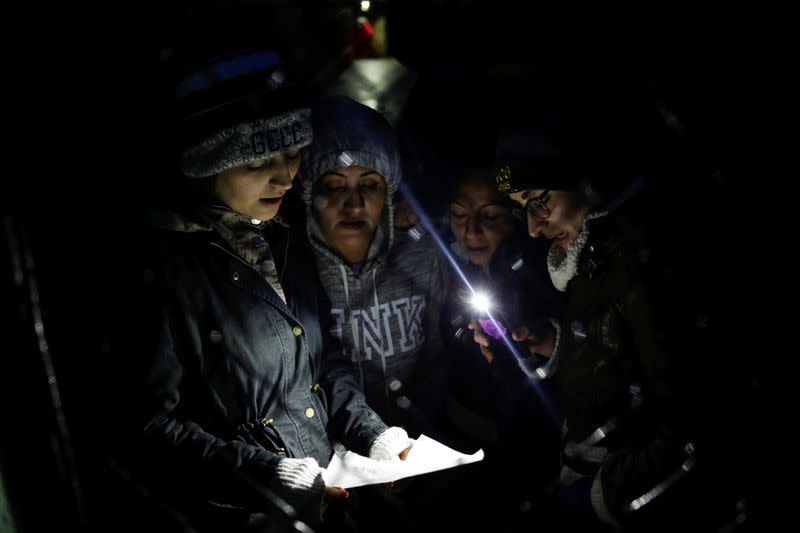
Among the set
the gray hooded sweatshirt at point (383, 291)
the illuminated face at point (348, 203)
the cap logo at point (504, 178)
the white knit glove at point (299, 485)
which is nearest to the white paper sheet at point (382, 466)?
the white knit glove at point (299, 485)

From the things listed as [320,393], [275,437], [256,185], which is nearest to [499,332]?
[320,393]

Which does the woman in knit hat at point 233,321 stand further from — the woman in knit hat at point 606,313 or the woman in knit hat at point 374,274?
the woman in knit hat at point 606,313

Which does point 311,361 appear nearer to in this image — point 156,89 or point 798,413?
point 156,89

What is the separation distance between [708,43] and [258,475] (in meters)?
1.66

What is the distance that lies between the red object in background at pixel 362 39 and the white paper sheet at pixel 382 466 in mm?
1423

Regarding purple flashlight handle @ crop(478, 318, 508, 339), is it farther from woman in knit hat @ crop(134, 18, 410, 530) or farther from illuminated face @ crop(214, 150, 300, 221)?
illuminated face @ crop(214, 150, 300, 221)

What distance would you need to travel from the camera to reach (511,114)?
1.80 meters

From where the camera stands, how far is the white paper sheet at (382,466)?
1.60 meters

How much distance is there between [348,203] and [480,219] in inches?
18.5

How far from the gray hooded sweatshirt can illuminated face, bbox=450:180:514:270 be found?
5.4 inches

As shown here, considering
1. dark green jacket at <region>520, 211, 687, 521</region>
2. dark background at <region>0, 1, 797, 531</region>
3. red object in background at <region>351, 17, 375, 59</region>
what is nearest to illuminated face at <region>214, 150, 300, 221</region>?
dark background at <region>0, 1, 797, 531</region>

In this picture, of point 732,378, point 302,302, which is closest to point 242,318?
point 302,302

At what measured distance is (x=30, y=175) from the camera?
4.29 ft

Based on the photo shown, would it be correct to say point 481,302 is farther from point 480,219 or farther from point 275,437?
point 275,437
